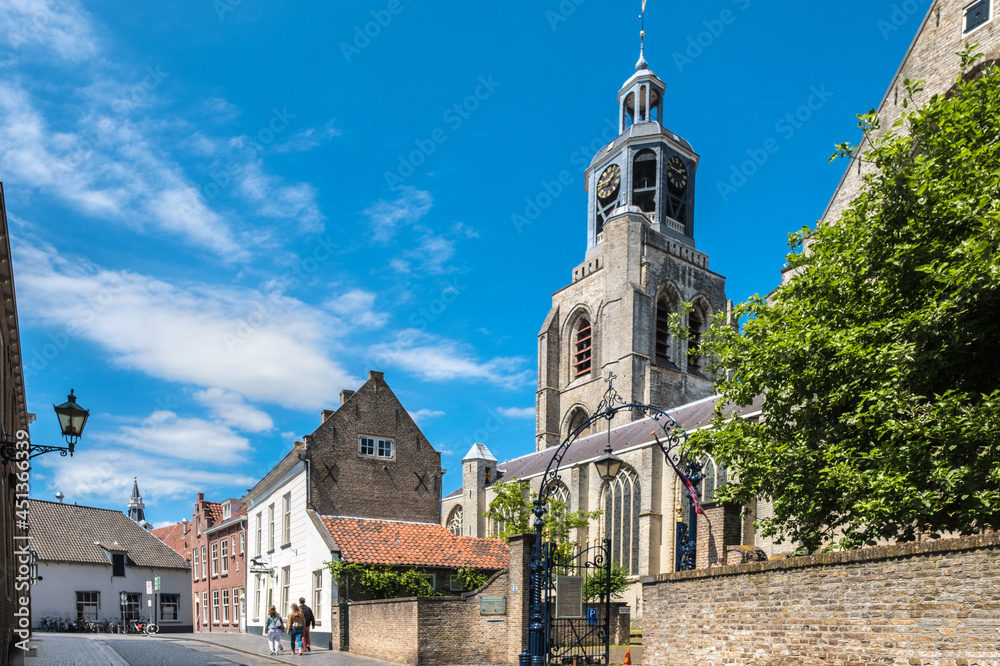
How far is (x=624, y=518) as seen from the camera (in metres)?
38.3

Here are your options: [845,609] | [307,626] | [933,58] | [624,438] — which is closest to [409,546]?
[307,626]

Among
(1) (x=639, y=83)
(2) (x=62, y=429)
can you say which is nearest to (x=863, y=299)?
(2) (x=62, y=429)

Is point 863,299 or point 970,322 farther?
point 863,299

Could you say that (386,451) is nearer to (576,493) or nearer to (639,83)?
(576,493)

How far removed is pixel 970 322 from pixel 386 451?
2099 centimetres

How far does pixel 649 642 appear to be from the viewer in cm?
1213

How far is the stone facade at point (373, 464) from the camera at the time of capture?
26.7 metres

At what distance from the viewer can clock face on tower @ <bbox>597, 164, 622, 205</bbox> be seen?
5819cm

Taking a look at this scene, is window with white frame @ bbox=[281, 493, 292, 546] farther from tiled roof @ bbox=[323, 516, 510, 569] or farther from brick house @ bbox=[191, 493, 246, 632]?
brick house @ bbox=[191, 493, 246, 632]

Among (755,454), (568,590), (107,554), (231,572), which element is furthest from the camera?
(107,554)

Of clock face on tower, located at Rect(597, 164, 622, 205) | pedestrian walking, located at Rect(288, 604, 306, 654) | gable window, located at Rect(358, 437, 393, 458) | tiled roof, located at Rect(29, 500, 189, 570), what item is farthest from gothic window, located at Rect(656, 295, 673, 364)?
pedestrian walking, located at Rect(288, 604, 306, 654)

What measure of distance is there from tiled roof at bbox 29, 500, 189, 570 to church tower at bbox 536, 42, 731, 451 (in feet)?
83.8

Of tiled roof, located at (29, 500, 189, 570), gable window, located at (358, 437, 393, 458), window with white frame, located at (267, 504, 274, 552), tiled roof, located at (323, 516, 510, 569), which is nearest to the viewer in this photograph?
tiled roof, located at (323, 516, 510, 569)

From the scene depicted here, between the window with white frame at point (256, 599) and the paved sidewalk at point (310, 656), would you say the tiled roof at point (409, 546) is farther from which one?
the window with white frame at point (256, 599)
